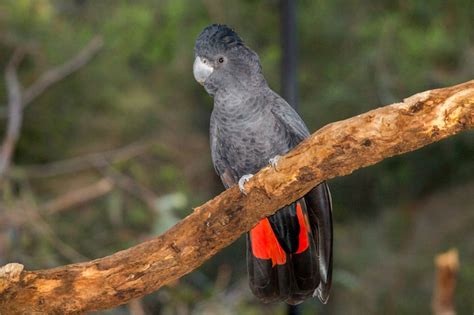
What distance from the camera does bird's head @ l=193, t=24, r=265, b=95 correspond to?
1.75m

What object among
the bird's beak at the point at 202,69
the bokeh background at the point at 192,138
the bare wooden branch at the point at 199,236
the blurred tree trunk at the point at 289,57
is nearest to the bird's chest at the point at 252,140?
the bird's beak at the point at 202,69

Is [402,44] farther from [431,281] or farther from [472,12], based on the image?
[431,281]

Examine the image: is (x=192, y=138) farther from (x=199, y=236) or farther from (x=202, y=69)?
(x=199, y=236)

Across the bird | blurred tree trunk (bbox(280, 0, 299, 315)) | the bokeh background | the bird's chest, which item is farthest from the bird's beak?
the bokeh background

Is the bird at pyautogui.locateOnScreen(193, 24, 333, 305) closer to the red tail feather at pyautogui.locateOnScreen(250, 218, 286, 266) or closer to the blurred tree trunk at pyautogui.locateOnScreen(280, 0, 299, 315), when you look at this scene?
the red tail feather at pyautogui.locateOnScreen(250, 218, 286, 266)

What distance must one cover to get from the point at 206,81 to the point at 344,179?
8.33 ft

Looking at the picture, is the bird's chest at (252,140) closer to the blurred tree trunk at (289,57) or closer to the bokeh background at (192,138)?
the blurred tree trunk at (289,57)

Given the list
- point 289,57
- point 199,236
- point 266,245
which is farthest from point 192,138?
point 199,236

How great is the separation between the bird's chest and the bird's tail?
15 centimetres

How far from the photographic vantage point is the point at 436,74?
11.3 feet

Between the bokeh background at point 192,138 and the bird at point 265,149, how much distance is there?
1.09 meters

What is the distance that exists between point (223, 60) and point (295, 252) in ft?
1.78

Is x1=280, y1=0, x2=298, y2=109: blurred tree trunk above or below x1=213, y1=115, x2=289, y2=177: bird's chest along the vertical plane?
above

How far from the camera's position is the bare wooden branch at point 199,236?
1.42 m
